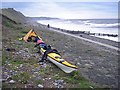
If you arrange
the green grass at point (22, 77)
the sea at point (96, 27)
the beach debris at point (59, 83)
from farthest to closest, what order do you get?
the sea at point (96, 27), the green grass at point (22, 77), the beach debris at point (59, 83)

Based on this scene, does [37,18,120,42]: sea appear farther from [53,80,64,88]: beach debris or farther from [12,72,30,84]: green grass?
[12,72,30,84]: green grass

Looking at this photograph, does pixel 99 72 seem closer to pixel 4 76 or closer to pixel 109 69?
pixel 109 69

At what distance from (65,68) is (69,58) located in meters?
5.00

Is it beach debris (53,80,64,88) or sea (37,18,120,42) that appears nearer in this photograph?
beach debris (53,80,64,88)

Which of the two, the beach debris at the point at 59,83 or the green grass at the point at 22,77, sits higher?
the green grass at the point at 22,77

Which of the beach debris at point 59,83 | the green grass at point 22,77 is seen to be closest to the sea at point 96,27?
the beach debris at point 59,83

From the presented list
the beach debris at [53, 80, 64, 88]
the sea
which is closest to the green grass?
the beach debris at [53, 80, 64, 88]

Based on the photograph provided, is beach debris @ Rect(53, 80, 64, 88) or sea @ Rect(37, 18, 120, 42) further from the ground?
sea @ Rect(37, 18, 120, 42)

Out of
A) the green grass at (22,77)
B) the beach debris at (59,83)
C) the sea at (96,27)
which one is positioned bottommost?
the beach debris at (59,83)

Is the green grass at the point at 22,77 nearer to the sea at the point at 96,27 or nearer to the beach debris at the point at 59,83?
the beach debris at the point at 59,83

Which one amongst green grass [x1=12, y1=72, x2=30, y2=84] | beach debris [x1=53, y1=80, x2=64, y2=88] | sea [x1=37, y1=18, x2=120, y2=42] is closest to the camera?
beach debris [x1=53, y1=80, x2=64, y2=88]

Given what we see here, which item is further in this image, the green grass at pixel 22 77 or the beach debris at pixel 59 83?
the green grass at pixel 22 77

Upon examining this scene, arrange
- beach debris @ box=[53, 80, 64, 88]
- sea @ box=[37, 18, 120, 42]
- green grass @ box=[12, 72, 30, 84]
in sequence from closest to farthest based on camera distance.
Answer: beach debris @ box=[53, 80, 64, 88] < green grass @ box=[12, 72, 30, 84] < sea @ box=[37, 18, 120, 42]

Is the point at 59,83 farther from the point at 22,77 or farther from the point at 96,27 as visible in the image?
the point at 96,27
